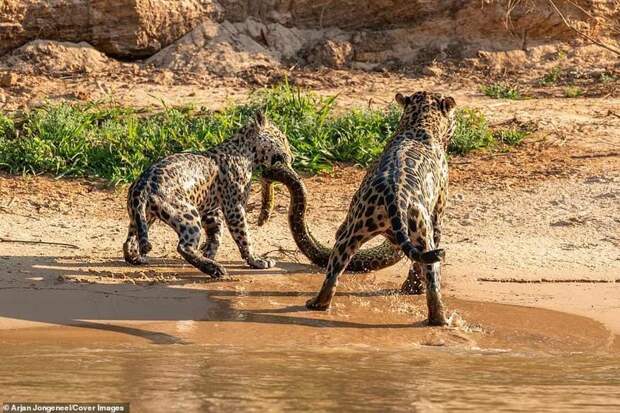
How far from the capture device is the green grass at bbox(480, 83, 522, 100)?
1475cm

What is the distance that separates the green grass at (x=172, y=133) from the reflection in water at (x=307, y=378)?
410cm

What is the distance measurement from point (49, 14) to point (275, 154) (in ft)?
15.8

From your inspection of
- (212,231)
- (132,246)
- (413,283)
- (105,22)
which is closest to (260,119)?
(212,231)

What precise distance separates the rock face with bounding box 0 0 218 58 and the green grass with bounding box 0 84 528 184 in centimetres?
153

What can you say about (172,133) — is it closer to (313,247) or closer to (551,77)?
(313,247)

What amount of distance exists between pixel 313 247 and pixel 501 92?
470 cm

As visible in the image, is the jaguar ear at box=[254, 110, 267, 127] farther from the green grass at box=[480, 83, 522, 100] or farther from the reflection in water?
the green grass at box=[480, 83, 522, 100]

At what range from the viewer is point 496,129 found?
13.9 metres

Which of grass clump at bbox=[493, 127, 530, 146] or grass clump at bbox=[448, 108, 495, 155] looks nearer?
grass clump at bbox=[448, 108, 495, 155]

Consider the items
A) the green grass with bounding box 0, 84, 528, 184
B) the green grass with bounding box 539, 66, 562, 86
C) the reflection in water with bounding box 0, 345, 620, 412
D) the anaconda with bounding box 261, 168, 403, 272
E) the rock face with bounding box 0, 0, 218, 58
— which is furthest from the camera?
the green grass with bounding box 539, 66, 562, 86

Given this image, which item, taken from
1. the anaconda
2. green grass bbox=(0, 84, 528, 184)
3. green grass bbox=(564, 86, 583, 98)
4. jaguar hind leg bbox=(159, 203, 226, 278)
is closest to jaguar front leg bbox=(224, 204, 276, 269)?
the anaconda

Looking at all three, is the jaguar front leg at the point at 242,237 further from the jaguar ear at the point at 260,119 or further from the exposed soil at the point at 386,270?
the jaguar ear at the point at 260,119

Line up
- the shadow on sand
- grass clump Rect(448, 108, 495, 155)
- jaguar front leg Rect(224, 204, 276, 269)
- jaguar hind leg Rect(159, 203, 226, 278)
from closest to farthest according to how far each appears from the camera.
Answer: the shadow on sand < jaguar hind leg Rect(159, 203, 226, 278) < jaguar front leg Rect(224, 204, 276, 269) < grass clump Rect(448, 108, 495, 155)

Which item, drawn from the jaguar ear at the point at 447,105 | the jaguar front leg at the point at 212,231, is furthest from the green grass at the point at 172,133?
the jaguar ear at the point at 447,105
